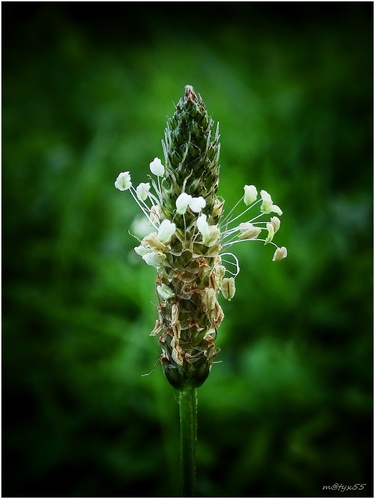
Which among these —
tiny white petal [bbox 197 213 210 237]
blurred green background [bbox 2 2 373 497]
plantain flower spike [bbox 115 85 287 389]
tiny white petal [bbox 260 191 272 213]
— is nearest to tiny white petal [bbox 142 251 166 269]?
plantain flower spike [bbox 115 85 287 389]

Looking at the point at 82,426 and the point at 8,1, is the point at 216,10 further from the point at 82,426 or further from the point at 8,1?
the point at 82,426

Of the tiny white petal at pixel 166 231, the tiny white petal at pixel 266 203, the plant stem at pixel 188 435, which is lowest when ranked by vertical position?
the plant stem at pixel 188 435

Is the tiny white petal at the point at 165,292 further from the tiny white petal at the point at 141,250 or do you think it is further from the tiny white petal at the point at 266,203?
the tiny white petal at the point at 266,203

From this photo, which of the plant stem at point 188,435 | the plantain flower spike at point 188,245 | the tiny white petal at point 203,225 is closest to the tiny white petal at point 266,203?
the plantain flower spike at point 188,245

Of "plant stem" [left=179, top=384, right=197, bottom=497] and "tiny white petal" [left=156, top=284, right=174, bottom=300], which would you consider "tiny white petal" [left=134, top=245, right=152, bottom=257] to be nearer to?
"tiny white petal" [left=156, top=284, right=174, bottom=300]

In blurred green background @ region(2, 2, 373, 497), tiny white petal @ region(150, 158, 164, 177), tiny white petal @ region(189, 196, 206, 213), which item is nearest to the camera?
tiny white petal @ region(189, 196, 206, 213)

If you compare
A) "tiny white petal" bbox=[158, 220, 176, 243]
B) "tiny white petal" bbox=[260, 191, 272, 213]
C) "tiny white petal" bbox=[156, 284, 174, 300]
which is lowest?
"tiny white petal" bbox=[156, 284, 174, 300]

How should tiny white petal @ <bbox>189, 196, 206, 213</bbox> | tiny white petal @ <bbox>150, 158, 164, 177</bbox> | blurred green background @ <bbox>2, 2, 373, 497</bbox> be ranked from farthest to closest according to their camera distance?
blurred green background @ <bbox>2, 2, 373, 497</bbox>, tiny white petal @ <bbox>150, 158, 164, 177</bbox>, tiny white petal @ <bbox>189, 196, 206, 213</bbox>
